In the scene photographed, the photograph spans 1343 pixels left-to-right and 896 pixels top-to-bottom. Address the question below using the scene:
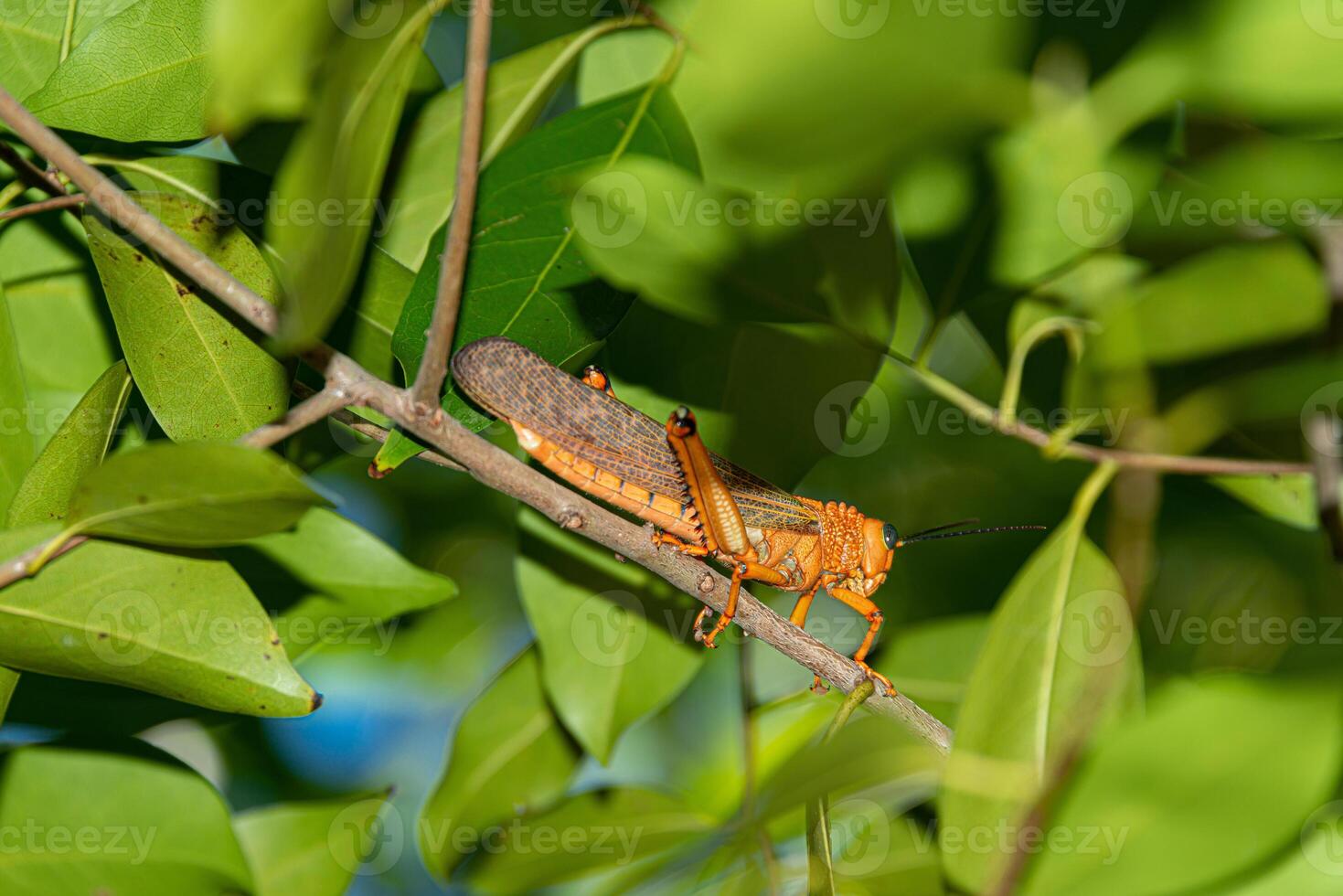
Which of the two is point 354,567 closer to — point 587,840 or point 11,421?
point 11,421

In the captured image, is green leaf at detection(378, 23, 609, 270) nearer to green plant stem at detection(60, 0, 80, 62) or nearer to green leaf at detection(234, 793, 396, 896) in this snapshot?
green plant stem at detection(60, 0, 80, 62)

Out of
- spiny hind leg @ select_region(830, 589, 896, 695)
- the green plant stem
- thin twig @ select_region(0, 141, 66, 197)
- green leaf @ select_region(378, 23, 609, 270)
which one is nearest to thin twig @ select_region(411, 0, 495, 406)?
green leaf @ select_region(378, 23, 609, 270)

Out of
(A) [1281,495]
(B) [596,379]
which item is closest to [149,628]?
(B) [596,379]

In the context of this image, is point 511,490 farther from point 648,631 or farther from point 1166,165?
point 1166,165

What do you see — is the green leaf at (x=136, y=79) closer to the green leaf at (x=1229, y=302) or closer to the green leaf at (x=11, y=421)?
the green leaf at (x=11, y=421)

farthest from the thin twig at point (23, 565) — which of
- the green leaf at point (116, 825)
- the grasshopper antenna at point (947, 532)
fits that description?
the grasshopper antenna at point (947, 532)
